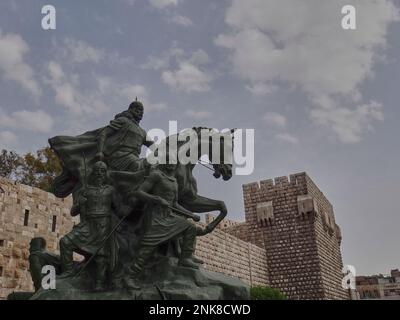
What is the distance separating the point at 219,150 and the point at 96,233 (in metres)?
2.28

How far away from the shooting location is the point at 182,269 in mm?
5602

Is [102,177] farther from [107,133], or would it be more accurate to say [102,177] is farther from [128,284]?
[128,284]

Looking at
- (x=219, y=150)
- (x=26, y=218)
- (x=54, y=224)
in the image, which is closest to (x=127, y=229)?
(x=219, y=150)

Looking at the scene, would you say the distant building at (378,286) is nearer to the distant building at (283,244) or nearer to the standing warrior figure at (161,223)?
the distant building at (283,244)

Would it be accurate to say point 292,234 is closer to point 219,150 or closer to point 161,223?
point 219,150

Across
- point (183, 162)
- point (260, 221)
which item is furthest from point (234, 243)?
point (183, 162)

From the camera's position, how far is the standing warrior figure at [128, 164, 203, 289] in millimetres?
5590

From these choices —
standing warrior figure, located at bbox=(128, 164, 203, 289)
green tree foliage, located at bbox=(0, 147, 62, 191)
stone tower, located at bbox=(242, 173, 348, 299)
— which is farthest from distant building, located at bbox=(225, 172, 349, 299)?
standing warrior figure, located at bbox=(128, 164, 203, 289)

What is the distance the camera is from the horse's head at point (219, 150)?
6.85 m

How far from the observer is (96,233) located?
18.7ft

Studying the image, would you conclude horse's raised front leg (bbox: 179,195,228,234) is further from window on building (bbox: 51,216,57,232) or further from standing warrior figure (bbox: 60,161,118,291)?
window on building (bbox: 51,216,57,232)

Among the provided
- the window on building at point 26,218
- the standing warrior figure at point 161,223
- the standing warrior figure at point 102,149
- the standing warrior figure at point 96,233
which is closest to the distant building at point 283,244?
the window on building at point 26,218
